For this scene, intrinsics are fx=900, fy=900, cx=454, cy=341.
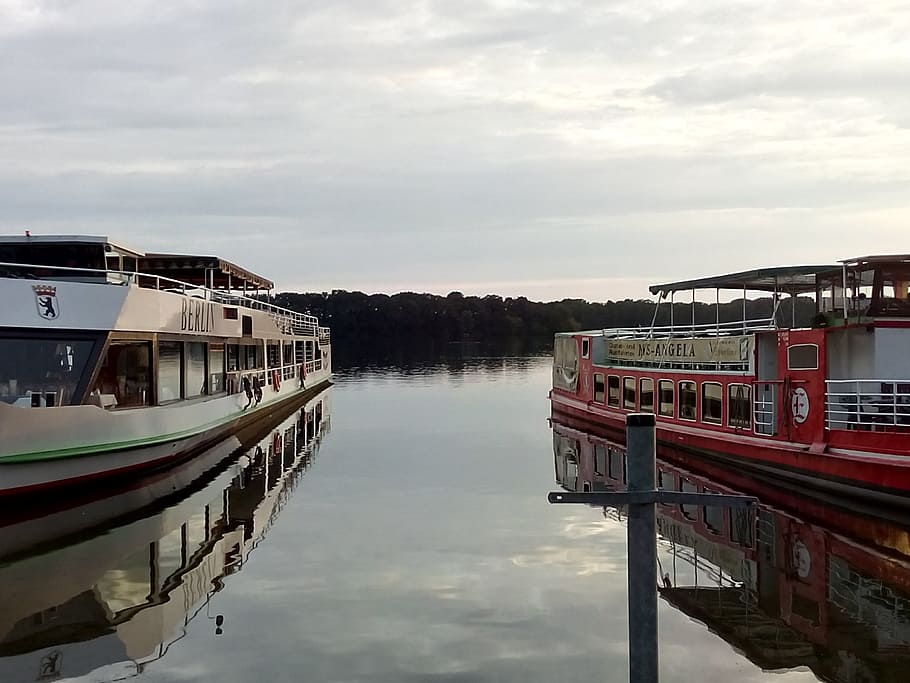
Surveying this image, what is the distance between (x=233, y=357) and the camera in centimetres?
3316

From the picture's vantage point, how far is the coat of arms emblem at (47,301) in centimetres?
1715

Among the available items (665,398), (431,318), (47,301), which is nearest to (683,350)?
(665,398)

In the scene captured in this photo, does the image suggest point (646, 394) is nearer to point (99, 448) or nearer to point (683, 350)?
point (683, 350)

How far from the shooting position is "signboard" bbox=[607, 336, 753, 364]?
2273cm

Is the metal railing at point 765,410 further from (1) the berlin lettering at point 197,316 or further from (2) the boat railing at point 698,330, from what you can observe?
(1) the berlin lettering at point 197,316

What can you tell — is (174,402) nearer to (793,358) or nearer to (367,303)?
(793,358)

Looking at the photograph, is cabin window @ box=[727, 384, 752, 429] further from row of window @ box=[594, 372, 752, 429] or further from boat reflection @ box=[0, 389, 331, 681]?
boat reflection @ box=[0, 389, 331, 681]

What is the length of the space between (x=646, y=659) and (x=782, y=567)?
954 centimetres

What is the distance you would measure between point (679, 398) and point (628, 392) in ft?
14.0

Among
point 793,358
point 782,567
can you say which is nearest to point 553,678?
point 782,567

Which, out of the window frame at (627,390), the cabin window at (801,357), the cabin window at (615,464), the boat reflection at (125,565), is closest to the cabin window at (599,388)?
the window frame at (627,390)

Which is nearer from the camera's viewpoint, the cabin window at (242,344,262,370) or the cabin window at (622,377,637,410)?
the cabin window at (622,377,637,410)

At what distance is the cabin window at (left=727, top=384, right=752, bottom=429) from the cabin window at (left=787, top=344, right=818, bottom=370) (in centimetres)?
134

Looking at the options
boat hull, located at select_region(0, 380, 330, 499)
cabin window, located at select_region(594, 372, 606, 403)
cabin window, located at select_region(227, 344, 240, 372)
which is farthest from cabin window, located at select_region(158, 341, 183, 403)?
cabin window, located at select_region(594, 372, 606, 403)
